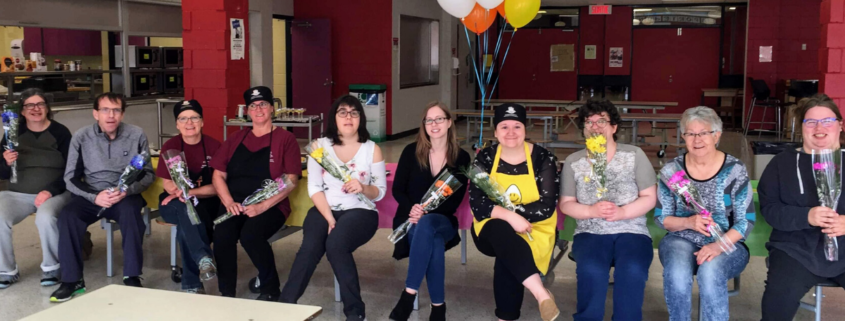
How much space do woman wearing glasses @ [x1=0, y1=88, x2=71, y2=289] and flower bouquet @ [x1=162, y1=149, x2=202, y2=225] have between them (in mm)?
830

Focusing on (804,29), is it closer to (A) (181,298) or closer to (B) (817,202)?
(B) (817,202)

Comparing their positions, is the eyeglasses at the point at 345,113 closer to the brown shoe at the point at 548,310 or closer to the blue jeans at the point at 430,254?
the blue jeans at the point at 430,254

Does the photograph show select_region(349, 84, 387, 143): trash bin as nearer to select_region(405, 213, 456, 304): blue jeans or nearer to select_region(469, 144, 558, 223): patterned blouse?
select_region(405, 213, 456, 304): blue jeans

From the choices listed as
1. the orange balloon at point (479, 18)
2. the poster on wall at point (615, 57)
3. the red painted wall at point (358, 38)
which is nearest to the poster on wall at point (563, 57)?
the poster on wall at point (615, 57)

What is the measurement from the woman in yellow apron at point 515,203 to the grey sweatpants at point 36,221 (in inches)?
96.5

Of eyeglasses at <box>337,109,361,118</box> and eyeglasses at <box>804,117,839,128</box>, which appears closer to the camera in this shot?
eyeglasses at <box>804,117,839,128</box>

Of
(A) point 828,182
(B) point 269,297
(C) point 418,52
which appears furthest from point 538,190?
(C) point 418,52

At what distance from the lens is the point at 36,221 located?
4406mm

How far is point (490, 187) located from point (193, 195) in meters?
1.74

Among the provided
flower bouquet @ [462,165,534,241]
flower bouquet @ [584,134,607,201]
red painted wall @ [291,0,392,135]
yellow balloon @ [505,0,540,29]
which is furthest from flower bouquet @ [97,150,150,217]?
red painted wall @ [291,0,392,135]

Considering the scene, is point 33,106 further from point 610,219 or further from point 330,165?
point 610,219

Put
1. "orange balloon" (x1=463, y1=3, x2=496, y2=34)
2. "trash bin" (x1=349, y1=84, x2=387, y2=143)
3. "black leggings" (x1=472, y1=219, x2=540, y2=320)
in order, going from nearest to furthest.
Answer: "black leggings" (x1=472, y1=219, x2=540, y2=320) → "orange balloon" (x1=463, y1=3, x2=496, y2=34) → "trash bin" (x1=349, y1=84, x2=387, y2=143)

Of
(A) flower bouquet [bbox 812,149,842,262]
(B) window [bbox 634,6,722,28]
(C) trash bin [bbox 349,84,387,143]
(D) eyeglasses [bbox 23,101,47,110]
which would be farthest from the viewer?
(B) window [bbox 634,6,722,28]

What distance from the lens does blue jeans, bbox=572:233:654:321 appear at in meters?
3.43
